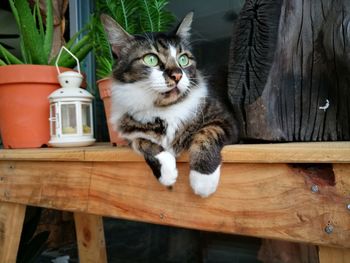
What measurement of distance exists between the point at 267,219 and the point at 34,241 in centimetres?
99

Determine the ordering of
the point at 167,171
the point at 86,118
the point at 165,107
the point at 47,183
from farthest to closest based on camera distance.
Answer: the point at 86,118 < the point at 47,183 < the point at 165,107 < the point at 167,171

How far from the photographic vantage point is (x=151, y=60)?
70 cm

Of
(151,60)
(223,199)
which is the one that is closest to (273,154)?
(223,199)

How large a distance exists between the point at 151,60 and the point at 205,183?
36 centimetres

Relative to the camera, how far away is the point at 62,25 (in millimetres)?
1433

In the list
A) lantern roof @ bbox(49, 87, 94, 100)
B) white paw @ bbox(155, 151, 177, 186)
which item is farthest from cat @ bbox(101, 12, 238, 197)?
lantern roof @ bbox(49, 87, 94, 100)

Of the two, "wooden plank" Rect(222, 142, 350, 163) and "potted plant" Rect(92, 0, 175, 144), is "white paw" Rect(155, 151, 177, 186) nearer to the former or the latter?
"wooden plank" Rect(222, 142, 350, 163)

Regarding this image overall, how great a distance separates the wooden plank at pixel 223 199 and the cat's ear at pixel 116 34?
0.35 meters

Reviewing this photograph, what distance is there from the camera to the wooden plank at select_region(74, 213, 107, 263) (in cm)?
107

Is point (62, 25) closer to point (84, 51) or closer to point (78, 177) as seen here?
point (84, 51)

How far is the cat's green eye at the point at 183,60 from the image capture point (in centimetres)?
74

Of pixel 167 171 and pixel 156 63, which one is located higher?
pixel 156 63

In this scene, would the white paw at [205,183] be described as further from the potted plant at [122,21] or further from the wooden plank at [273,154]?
the potted plant at [122,21]

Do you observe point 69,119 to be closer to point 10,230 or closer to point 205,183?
point 10,230
